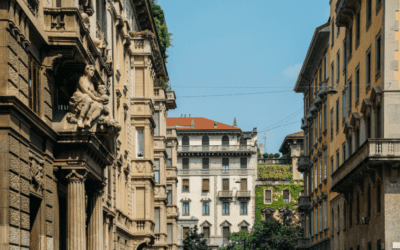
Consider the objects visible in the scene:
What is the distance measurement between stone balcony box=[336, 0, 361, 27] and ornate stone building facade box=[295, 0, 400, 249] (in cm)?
7

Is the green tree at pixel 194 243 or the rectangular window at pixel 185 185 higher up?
the rectangular window at pixel 185 185

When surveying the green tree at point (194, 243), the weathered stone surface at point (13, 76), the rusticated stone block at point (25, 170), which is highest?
the weathered stone surface at point (13, 76)

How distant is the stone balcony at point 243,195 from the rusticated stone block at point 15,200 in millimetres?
94956

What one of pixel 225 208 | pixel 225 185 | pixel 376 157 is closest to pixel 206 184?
pixel 225 185

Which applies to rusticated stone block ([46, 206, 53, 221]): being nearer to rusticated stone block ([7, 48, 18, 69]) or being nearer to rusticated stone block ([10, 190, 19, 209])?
rusticated stone block ([10, 190, 19, 209])

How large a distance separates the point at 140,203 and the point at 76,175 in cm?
2331

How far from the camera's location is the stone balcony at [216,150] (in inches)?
4503

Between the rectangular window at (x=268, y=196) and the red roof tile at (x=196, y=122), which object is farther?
the red roof tile at (x=196, y=122)

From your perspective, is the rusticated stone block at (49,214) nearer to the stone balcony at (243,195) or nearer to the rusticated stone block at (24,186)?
the rusticated stone block at (24,186)

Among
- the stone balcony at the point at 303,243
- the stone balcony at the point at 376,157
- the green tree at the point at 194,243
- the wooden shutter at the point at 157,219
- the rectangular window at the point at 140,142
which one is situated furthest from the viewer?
the green tree at the point at 194,243

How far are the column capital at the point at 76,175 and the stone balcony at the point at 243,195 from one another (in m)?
89.5

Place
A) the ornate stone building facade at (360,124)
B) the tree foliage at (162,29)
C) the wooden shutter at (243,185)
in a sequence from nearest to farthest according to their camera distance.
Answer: the ornate stone building facade at (360,124) → the tree foliage at (162,29) → the wooden shutter at (243,185)

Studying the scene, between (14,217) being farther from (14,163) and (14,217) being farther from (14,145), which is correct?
(14,145)

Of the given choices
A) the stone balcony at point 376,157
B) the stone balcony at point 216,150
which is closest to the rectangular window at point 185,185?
the stone balcony at point 216,150
